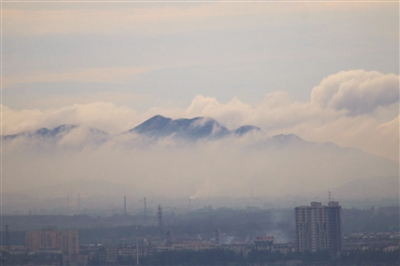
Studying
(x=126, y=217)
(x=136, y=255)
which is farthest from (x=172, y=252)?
(x=126, y=217)

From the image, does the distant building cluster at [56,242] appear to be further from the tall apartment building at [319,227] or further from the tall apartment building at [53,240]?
the tall apartment building at [319,227]

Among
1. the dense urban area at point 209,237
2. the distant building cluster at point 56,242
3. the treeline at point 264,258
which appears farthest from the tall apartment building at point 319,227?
the distant building cluster at point 56,242

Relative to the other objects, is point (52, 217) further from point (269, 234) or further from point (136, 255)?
point (269, 234)

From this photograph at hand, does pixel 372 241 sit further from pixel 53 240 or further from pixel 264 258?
pixel 53 240

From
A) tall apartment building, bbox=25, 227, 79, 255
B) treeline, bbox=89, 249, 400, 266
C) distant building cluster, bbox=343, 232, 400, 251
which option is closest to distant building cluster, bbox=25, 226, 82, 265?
tall apartment building, bbox=25, 227, 79, 255

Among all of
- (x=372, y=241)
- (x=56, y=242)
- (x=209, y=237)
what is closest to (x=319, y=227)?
(x=372, y=241)

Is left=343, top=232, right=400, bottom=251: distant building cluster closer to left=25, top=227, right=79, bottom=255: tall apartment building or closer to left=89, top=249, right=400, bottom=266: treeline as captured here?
left=89, top=249, right=400, bottom=266: treeline
